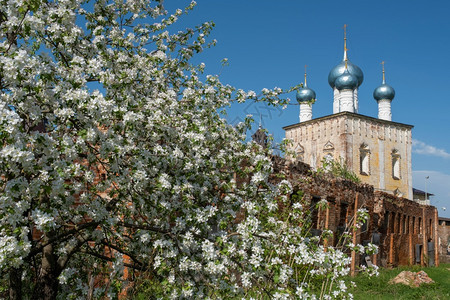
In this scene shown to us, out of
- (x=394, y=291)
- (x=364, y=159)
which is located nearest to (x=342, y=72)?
(x=364, y=159)

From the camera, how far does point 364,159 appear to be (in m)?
42.6

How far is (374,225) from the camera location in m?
21.4

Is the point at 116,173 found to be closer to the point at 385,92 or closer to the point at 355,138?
the point at 355,138

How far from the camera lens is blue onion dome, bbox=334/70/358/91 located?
44344 millimetres

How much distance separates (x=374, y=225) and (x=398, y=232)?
3763 millimetres

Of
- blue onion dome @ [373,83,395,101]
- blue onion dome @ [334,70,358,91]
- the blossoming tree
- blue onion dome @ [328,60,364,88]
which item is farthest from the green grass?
blue onion dome @ [373,83,395,101]

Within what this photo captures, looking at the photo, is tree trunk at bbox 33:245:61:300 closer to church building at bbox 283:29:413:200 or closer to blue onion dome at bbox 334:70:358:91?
church building at bbox 283:29:413:200

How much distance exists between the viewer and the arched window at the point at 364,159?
4206 centimetres

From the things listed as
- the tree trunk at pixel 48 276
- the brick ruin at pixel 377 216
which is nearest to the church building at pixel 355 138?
the brick ruin at pixel 377 216

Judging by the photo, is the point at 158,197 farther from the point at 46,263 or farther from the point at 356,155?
the point at 356,155

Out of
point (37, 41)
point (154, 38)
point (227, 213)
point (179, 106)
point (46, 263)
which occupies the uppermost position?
point (154, 38)


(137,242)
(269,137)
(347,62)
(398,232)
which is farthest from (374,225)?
(347,62)

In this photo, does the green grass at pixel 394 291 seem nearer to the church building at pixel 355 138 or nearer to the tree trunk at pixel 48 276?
the tree trunk at pixel 48 276

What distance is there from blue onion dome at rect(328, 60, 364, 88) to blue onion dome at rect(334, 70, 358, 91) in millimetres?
651
